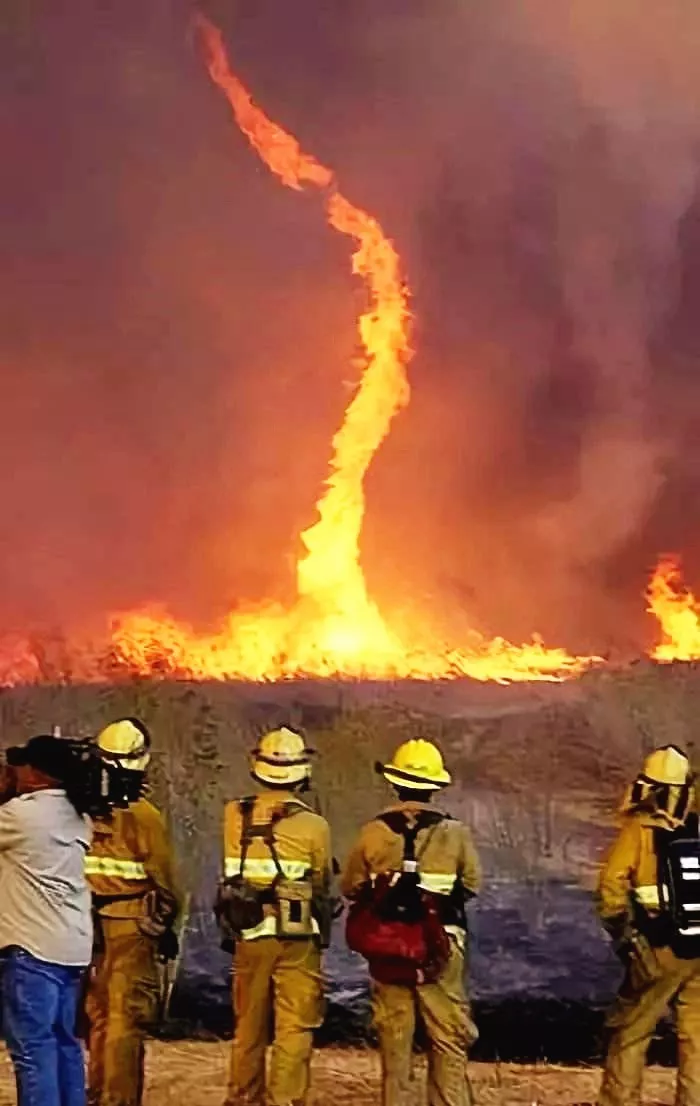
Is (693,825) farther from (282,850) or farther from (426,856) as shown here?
(282,850)

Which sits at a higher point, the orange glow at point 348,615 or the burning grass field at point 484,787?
the orange glow at point 348,615

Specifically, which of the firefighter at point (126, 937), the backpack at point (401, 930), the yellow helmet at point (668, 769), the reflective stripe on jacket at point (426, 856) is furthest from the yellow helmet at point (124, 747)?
the yellow helmet at point (668, 769)

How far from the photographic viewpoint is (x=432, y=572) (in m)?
8.87

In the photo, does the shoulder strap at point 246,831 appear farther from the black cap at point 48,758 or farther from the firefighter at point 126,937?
the black cap at point 48,758

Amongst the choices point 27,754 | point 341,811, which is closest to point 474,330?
point 341,811

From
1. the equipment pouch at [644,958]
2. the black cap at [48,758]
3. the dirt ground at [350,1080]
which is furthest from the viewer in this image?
the dirt ground at [350,1080]

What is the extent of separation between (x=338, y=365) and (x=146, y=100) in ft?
6.61

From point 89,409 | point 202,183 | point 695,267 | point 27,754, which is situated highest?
point 202,183

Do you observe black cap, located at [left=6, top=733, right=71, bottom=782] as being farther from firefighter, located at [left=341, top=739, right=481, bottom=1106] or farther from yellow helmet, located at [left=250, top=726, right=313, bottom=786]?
firefighter, located at [left=341, top=739, right=481, bottom=1106]

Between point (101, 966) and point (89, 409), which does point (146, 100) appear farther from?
point (101, 966)

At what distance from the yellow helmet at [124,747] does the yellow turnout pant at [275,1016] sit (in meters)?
0.96

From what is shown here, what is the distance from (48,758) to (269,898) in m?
1.56

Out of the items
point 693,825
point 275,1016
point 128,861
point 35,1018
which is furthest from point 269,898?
point 693,825

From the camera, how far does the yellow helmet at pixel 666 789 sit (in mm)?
6621
